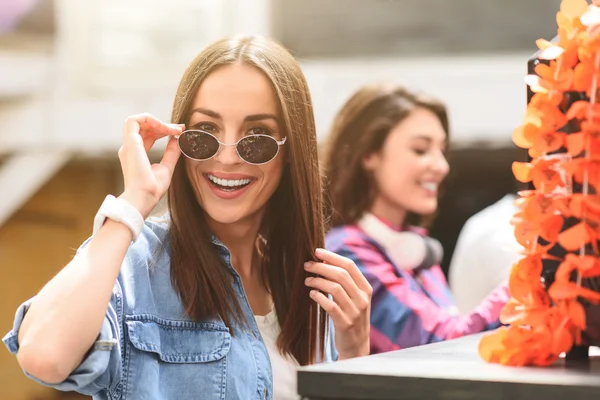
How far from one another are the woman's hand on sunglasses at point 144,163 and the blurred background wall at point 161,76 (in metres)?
4.20

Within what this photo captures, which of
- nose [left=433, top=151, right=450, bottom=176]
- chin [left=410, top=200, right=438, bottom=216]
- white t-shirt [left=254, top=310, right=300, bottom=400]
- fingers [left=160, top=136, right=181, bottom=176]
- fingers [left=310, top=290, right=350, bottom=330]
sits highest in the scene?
nose [left=433, top=151, right=450, bottom=176]

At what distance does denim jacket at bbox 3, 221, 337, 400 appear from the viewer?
62.7 inches

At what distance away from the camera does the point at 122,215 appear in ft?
5.05

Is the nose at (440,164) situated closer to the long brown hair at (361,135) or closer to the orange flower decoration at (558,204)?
the long brown hair at (361,135)

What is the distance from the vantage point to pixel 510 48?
592cm

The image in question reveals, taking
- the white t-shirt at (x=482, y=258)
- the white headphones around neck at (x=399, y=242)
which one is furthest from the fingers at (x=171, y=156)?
the white t-shirt at (x=482, y=258)

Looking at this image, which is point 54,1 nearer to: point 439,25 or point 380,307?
point 439,25

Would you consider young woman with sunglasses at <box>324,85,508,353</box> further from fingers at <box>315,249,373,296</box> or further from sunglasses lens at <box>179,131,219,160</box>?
sunglasses lens at <box>179,131,219,160</box>

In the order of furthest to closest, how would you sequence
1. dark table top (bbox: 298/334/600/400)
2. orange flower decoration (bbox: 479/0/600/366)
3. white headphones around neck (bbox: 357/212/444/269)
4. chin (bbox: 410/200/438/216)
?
chin (bbox: 410/200/438/216)
white headphones around neck (bbox: 357/212/444/269)
orange flower decoration (bbox: 479/0/600/366)
dark table top (bbox: 298/334/600/400)

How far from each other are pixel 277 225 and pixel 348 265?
0.26m

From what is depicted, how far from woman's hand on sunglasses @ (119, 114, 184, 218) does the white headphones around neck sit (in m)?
1.45

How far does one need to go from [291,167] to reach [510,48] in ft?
14.4

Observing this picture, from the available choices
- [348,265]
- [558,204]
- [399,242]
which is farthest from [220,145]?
[399,242]

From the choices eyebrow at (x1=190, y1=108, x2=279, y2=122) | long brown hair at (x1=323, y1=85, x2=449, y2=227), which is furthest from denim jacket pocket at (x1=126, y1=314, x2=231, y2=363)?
long brown hair at (x1=323, y1=85, x2=449, y2=227)
